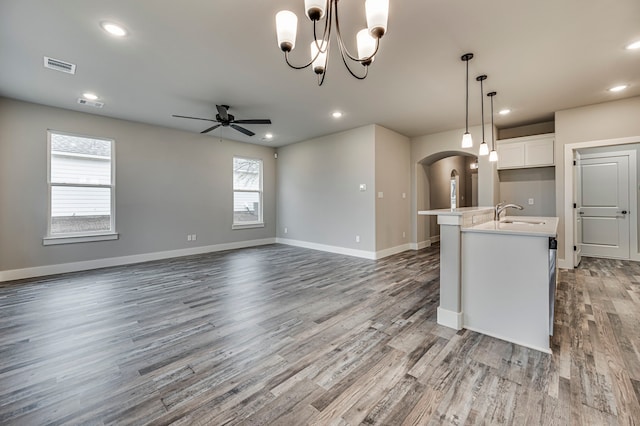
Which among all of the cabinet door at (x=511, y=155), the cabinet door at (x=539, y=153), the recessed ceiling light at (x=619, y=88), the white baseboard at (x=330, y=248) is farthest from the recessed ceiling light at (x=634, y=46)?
the white baseboard at (x=330, y=248)

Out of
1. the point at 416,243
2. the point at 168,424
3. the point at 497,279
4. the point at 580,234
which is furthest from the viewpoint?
the point at 416,243

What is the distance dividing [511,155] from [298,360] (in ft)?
18.9

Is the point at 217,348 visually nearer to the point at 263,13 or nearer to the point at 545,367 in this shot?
the point at 545,367

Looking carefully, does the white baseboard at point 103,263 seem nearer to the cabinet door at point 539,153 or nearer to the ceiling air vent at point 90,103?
the ceiling air vent at point 90,103

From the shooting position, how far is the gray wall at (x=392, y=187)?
18.4 ft

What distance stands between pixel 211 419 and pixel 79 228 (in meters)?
5.09

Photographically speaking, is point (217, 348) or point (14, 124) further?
point (14, 124)

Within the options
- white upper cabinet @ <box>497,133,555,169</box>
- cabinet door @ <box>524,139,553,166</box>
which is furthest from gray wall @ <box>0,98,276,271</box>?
cabinet door @ <box>524,139,553,166</box>

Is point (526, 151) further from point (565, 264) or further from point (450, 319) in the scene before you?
Result: point (450, 319)

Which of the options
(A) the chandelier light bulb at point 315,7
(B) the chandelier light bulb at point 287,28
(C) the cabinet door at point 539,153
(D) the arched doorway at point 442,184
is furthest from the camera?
(D) the arched doorway at point 442,184

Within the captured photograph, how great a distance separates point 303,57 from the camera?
305 centimetres

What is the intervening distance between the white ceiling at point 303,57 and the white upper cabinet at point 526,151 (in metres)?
0.48

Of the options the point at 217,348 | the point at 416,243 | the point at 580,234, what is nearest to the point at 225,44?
the point at 217,348

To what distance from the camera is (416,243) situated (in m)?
6.58
